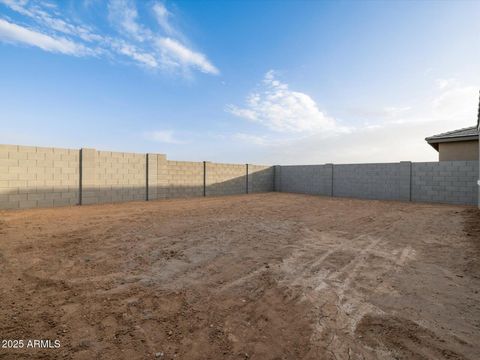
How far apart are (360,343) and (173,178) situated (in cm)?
1114

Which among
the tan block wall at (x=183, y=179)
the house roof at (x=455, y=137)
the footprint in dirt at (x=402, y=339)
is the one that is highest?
the house roof at (x=455, y=137)

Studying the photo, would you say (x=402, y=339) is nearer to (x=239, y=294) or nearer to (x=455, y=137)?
(x=239, y=294)

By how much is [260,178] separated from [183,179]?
20.6 feet

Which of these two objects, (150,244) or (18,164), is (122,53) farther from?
(150,244)

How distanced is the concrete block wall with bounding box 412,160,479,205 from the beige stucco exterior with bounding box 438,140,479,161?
159 cm

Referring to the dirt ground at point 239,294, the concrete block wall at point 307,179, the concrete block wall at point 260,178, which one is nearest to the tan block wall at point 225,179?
the concrete block wall at point 260,178

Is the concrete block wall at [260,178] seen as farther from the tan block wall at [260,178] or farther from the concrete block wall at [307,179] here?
the concrete block wall at [307,179]

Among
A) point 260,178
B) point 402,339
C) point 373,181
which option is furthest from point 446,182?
point 402,339

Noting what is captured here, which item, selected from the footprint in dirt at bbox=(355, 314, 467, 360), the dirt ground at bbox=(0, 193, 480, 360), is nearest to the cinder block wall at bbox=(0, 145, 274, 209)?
the dirt ground at bbox=(0, 193, 480, 360)

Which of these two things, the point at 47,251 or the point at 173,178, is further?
the point at 173,178

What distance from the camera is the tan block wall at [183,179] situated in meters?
11.8

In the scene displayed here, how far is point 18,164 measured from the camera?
745 cm

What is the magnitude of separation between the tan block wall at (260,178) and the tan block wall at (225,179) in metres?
0.58

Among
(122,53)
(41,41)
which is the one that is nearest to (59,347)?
(41,41)
